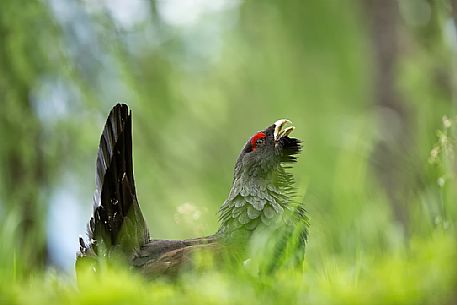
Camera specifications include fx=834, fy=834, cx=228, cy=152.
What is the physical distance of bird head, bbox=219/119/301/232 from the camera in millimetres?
3996

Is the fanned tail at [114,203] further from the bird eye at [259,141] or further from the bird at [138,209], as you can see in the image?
the bird eye at [259,141]

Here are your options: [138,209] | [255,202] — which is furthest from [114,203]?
[255,202]

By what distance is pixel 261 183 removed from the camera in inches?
167

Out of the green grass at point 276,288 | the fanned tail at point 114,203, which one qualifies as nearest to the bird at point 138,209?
the fanned tail at point 114,203

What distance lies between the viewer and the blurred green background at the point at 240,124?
274 cm

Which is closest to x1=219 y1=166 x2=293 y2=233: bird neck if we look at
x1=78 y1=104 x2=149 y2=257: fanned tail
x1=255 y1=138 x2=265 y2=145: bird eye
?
x1=255 y1=138 x2=265 y2=145: bird eye

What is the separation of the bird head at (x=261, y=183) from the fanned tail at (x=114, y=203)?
1.46ft

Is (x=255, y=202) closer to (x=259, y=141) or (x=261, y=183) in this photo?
(x=261, y=183)

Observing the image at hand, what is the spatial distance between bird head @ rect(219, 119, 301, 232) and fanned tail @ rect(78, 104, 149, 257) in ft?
1.46

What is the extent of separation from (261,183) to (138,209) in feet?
2.09

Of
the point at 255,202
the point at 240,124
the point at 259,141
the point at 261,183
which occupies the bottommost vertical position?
the point at 255,202

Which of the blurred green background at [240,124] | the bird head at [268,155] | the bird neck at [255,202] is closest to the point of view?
the blurred green background at [240,124]

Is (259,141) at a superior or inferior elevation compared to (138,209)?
superior

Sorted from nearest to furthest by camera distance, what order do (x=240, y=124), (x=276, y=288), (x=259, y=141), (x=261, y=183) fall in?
(x=276, y=288) → (x=261, y=183) → (x=259, y=141) → (x=240, y=124)
